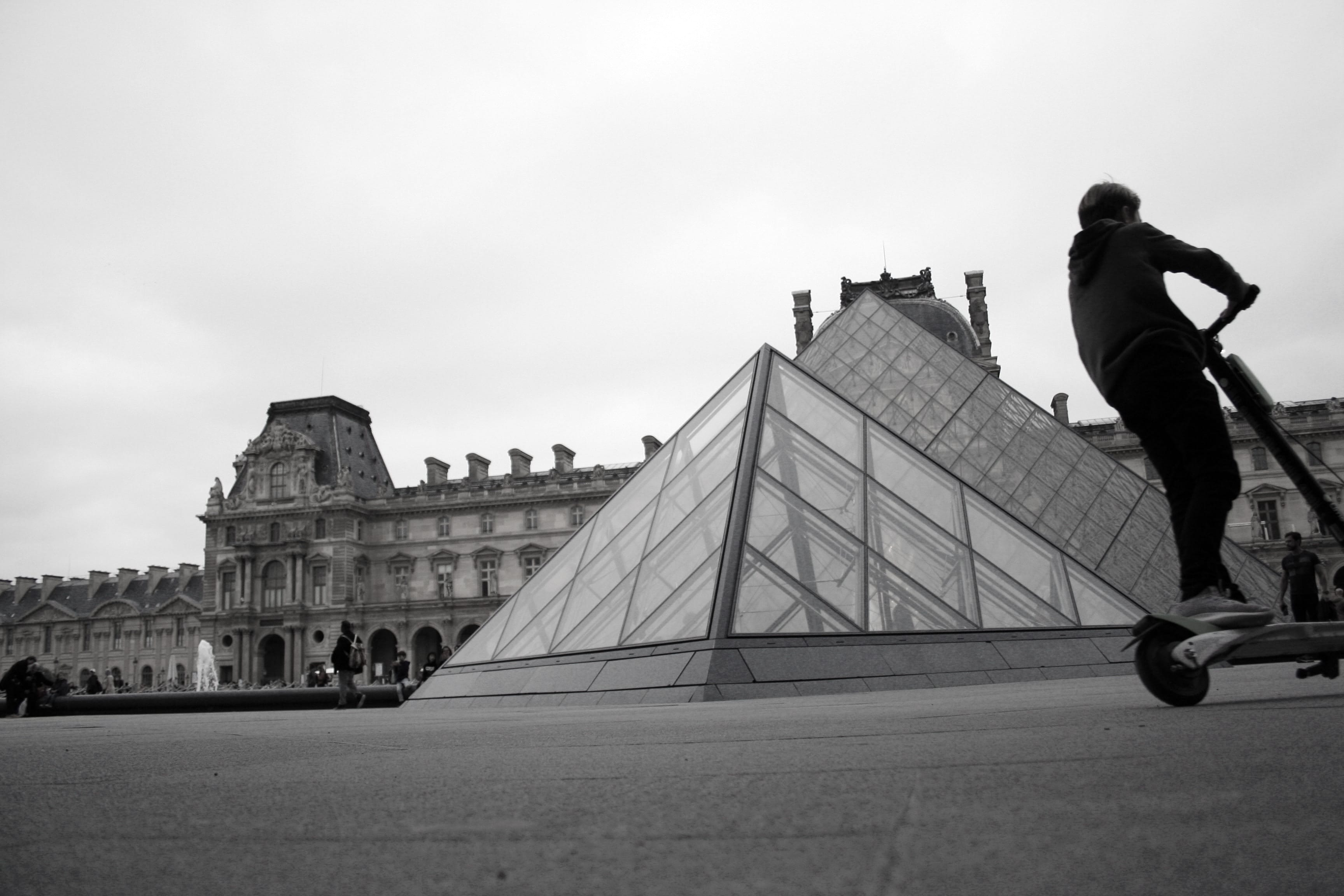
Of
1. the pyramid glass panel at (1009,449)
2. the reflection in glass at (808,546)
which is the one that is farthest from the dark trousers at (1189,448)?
the pyramid glass panel at (1009,449)

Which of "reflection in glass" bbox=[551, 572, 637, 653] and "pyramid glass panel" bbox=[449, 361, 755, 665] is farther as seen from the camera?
"pyramid glass panel" bbox=[449, 361, 755, 665]

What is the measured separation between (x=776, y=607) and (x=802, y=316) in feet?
153

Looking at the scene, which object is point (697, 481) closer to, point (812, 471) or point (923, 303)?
point (812, 471)

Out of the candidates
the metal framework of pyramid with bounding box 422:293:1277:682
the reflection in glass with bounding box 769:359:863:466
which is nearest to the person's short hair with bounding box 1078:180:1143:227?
the metal framework of pyramid with bounding box 422:293:1277:682

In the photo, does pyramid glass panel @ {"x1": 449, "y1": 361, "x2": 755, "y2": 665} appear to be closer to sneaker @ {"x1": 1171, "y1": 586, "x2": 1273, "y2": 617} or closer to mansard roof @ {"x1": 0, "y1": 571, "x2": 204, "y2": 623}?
sneaker @ {"x1": 1171, "y1": 586, "x2": 1273, "y2": 617}

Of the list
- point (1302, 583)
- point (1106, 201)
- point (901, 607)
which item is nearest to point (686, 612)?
point (901, 607)

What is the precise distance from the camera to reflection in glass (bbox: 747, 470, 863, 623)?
25.8ft

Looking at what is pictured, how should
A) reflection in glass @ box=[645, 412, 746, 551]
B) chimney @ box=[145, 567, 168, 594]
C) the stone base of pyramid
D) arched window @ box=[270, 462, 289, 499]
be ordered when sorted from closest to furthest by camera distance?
the stone base of pyramid < reflection in glass @ box=[645, 412, 746, 551] < arched window @ box=[270, 462, 289, 499] < chimney @ box=[145, 567, 168, 594]

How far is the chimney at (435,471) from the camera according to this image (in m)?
58.6

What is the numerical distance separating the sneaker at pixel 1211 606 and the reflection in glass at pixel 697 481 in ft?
20.0

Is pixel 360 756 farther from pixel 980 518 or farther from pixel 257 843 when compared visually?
pixel 980 518

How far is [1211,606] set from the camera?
2.93 m

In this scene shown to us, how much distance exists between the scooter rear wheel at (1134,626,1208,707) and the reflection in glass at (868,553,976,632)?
4.84 metres

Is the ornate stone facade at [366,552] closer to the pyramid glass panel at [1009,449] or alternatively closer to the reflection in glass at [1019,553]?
the pyramid glass panel at [1009,449]
